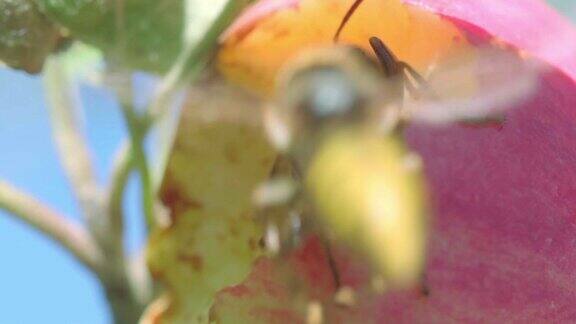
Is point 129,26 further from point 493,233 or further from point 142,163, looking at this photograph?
point 493,233

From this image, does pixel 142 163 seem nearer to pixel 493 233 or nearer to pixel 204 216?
pixel 204 216

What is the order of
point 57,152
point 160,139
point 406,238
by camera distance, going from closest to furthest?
1. point 406,238
2. point 160,139
3. point 57,152

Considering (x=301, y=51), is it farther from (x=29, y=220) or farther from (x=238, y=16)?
(x=29, y=220)

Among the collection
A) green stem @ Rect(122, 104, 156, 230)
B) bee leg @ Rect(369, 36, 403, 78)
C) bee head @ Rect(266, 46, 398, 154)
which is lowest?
green stem @ Rect(122, 104, 156, 230)

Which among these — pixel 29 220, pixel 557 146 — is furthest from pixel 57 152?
pixel 557 146

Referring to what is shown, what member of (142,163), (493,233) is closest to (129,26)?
(142,163)
